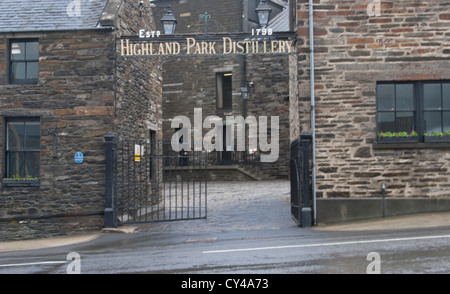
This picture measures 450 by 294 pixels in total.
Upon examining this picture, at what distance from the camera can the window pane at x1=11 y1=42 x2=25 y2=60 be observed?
45.8 feet

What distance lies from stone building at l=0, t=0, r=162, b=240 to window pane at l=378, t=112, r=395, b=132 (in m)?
6.54

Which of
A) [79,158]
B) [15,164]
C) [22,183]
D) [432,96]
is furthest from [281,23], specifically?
[22,183]

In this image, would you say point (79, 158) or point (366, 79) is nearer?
point (366, 79)

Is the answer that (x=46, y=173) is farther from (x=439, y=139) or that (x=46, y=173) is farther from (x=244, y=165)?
(x=244, y=165)

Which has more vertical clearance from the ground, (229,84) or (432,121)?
(229,84)

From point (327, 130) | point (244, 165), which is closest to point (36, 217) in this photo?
point (327, 130)

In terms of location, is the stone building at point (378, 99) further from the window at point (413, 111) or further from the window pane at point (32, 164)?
the window pane at point (32, 164)

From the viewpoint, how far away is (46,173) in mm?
13469

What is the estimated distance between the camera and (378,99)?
12.2 metres

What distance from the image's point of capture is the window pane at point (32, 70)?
547 inches

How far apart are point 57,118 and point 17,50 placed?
2.25 meters

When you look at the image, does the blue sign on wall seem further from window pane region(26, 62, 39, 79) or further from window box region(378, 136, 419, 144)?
window box region(378, 136, 419, 144)

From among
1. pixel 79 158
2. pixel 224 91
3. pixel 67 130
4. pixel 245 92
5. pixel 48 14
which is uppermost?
pixel 48 14

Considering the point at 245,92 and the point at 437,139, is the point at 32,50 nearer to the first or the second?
the point at 437,139
